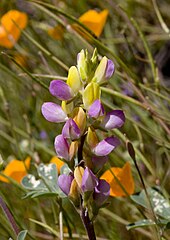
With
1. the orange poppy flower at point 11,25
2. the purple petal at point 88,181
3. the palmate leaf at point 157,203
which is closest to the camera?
the purple petal at point 88,181

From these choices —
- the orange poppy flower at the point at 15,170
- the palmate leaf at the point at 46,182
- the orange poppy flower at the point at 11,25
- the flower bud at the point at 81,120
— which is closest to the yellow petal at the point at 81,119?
the flower bud at the point at 81,120

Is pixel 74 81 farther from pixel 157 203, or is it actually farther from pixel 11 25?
pixel 11 25

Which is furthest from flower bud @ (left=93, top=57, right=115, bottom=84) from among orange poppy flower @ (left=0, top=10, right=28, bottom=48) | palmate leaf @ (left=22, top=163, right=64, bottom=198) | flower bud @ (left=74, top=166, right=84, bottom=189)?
orange poppy flower @ (left=0, top=10, right=28, bottom=48)

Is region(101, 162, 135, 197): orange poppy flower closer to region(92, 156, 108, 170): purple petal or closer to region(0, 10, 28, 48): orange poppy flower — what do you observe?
region(92, 156, 108, 170): purple petal

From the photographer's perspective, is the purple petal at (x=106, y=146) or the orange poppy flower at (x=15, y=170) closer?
the purple petal at (x=106, y=146)

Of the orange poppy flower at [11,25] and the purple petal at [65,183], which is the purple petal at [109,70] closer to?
the purple petal at [65,183]

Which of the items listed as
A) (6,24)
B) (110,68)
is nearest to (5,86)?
(6,24)

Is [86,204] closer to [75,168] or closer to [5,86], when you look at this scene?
[75,168]
